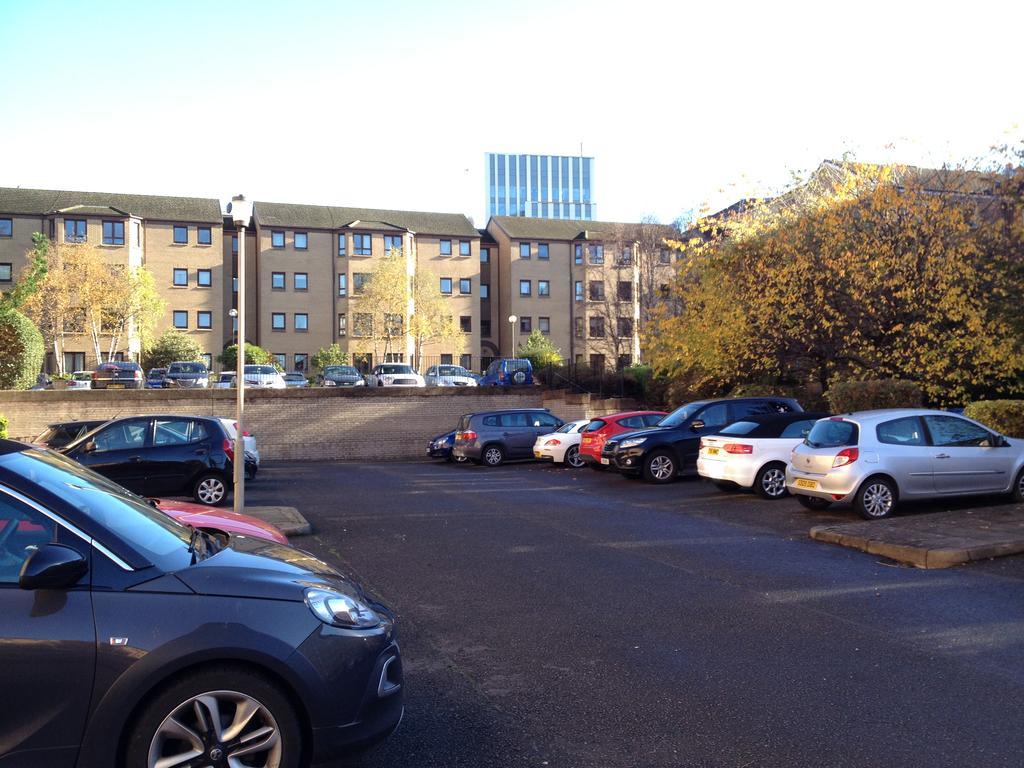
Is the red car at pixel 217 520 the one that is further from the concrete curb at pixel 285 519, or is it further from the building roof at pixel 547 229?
the building roof at pixel 547 229

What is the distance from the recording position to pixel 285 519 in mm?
12461

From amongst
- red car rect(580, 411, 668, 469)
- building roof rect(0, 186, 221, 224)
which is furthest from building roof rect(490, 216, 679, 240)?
red car rect(580, 411, 668, 469)

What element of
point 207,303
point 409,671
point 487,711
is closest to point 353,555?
point 409,671

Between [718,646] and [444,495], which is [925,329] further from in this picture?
[718,646]

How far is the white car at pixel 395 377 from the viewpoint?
4200cm

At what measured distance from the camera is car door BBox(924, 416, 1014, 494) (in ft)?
40.4

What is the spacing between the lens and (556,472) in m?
22.5

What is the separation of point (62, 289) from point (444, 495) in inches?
1499

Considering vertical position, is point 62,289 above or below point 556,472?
above

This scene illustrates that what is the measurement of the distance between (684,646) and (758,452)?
905 centimetres

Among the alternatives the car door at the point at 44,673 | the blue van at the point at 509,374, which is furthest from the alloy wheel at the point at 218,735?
the blue van at the point at 509,374

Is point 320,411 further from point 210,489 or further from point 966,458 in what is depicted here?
point 966,458

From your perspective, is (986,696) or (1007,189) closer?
(986,696)

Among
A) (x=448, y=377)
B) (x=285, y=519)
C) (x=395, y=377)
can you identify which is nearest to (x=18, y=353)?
(x=395, y=377)
